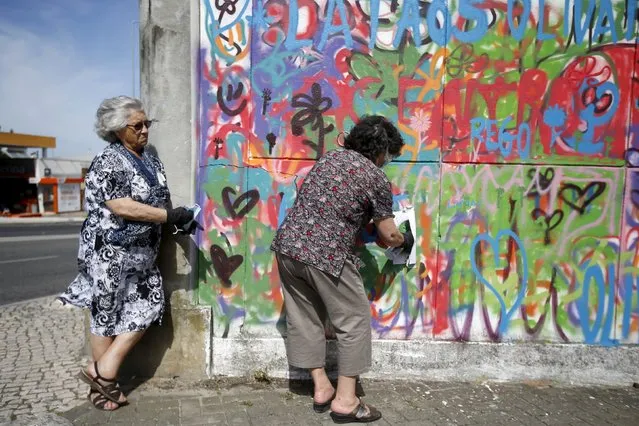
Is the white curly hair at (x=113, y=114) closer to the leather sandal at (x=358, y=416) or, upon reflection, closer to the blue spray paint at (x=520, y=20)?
the leather sandal at (x=358, y=416)

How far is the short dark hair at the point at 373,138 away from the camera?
9.75ft

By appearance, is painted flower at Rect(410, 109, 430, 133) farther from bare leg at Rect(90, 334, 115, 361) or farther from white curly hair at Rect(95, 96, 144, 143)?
bare leg at Rect(90, 334, 115, 361)

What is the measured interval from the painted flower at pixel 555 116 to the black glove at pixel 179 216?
8.95 ft

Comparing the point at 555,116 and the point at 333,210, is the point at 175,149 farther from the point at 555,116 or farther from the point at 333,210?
the point at 555,116

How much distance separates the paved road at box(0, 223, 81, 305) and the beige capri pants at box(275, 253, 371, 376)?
4.66m

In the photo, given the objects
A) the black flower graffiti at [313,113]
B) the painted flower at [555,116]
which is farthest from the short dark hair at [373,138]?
the painted flower at [555,116]

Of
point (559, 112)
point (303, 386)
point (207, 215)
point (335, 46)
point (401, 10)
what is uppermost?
point (401, 10)

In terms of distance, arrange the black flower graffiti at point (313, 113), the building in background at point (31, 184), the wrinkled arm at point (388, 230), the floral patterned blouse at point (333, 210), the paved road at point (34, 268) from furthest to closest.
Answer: the building in background at point (31, 184), the paved road at point (34, 268), the black flower graffiti at point (313, 113), the wrinkled arm at point (388, 230), the floral patterned blouse at point (333, 210)

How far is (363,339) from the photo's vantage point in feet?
9.63

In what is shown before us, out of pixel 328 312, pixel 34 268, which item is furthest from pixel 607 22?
pixel 34 268

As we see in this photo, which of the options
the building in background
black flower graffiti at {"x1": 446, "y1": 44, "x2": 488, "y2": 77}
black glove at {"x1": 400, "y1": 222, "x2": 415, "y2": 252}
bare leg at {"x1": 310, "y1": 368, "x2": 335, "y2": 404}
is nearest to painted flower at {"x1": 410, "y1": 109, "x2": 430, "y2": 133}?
black flower graffiti at {"x1": 446, "y1": 44, "x2": 488, "y2": 77}

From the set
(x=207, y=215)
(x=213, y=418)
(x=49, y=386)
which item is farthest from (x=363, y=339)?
(x=49, y=386)

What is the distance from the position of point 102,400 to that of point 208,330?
801 millimetres

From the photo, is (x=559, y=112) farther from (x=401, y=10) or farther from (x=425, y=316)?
(x=425, y=316)
